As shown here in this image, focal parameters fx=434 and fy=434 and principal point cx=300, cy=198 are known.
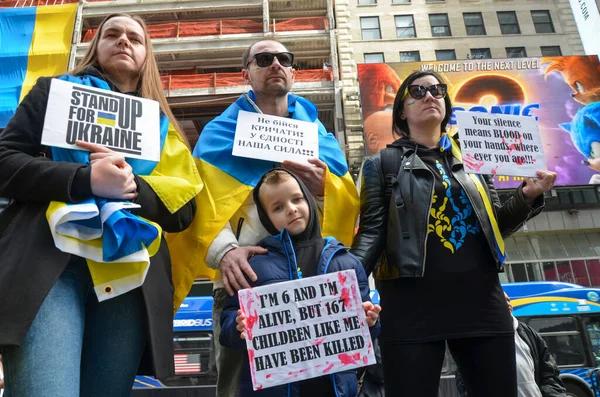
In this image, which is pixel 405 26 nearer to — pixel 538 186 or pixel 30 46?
pixel 30 46

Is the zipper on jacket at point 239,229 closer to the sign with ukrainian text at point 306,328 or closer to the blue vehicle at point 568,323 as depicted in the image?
the sign with ukrainian text at point 306,328

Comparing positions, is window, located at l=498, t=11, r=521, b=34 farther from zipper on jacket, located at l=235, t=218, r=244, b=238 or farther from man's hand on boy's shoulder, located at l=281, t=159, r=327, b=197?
zipper on jacket, located at l=235, t=218, r=244, b=238

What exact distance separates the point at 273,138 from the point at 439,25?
1005 inches

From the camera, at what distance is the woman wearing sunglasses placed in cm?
193

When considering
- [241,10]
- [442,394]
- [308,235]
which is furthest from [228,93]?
[308,235]

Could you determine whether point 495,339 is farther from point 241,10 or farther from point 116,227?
point 241,10

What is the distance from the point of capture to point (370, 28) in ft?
80.1

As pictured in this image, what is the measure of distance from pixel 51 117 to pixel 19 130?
0.14 m

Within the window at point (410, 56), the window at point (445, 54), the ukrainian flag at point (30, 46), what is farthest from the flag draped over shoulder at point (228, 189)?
the window at point (445, 54)

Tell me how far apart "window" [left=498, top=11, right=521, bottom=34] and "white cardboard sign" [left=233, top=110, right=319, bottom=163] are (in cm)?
2656

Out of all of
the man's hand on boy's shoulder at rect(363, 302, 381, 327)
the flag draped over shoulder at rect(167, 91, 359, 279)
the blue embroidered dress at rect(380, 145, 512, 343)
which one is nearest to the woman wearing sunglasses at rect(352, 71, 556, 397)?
the blue embroidered dress at rect(380, 145, 512, 343)

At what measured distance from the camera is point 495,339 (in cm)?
194

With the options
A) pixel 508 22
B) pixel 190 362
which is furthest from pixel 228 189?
pixel 508 22

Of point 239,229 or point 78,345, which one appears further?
point 239,229
